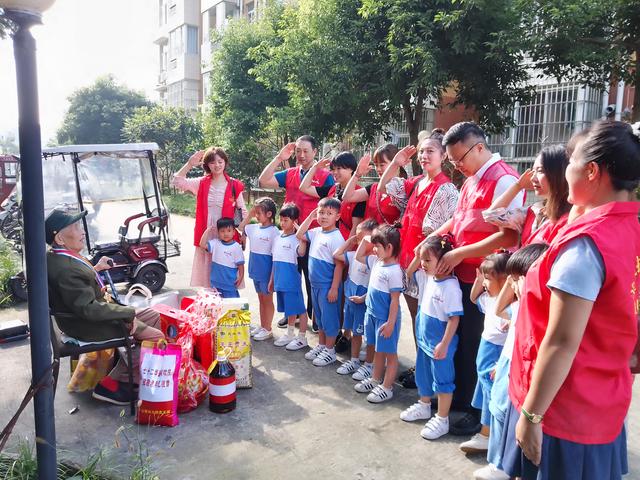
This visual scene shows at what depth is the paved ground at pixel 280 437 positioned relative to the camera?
283cm

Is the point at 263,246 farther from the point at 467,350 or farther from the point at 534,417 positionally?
the point at 534,417

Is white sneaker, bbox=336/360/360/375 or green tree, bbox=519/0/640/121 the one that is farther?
green tree, bbox=519/0/640/121

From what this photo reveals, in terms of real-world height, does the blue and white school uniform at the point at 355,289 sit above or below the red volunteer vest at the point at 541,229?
below

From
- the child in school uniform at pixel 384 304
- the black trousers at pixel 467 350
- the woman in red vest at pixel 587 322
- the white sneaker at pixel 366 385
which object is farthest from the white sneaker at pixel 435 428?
the woman in red vest at pixel 587 322

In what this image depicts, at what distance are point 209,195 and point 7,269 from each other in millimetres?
3436

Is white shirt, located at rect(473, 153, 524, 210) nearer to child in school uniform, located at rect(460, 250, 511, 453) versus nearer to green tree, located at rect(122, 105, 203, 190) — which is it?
child in school uniform, located at rect(460, 250, 511, 453)

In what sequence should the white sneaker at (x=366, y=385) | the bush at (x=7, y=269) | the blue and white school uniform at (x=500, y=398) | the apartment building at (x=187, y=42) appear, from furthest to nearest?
the apartment building at (x=187, y=42), the bush at (x=7, y=269), the white sneaker at (x=366, y=385), the blue and white school uniform at (x=500, y=398)

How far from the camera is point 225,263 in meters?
4.67

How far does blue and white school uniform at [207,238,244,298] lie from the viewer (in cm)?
468

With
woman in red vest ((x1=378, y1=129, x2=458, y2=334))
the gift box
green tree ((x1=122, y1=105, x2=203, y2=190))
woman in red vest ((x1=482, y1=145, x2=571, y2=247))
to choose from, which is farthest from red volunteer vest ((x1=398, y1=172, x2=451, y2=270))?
green tree ((x1=122, y1=105, x2=203, y2=190))

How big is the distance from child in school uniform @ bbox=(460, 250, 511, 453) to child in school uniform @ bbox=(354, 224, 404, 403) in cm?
66

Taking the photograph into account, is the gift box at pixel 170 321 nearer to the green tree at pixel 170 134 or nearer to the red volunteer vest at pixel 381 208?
the red volunteer vest at pixel 381 208

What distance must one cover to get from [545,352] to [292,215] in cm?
322

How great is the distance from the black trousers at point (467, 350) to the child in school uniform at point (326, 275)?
117cm
